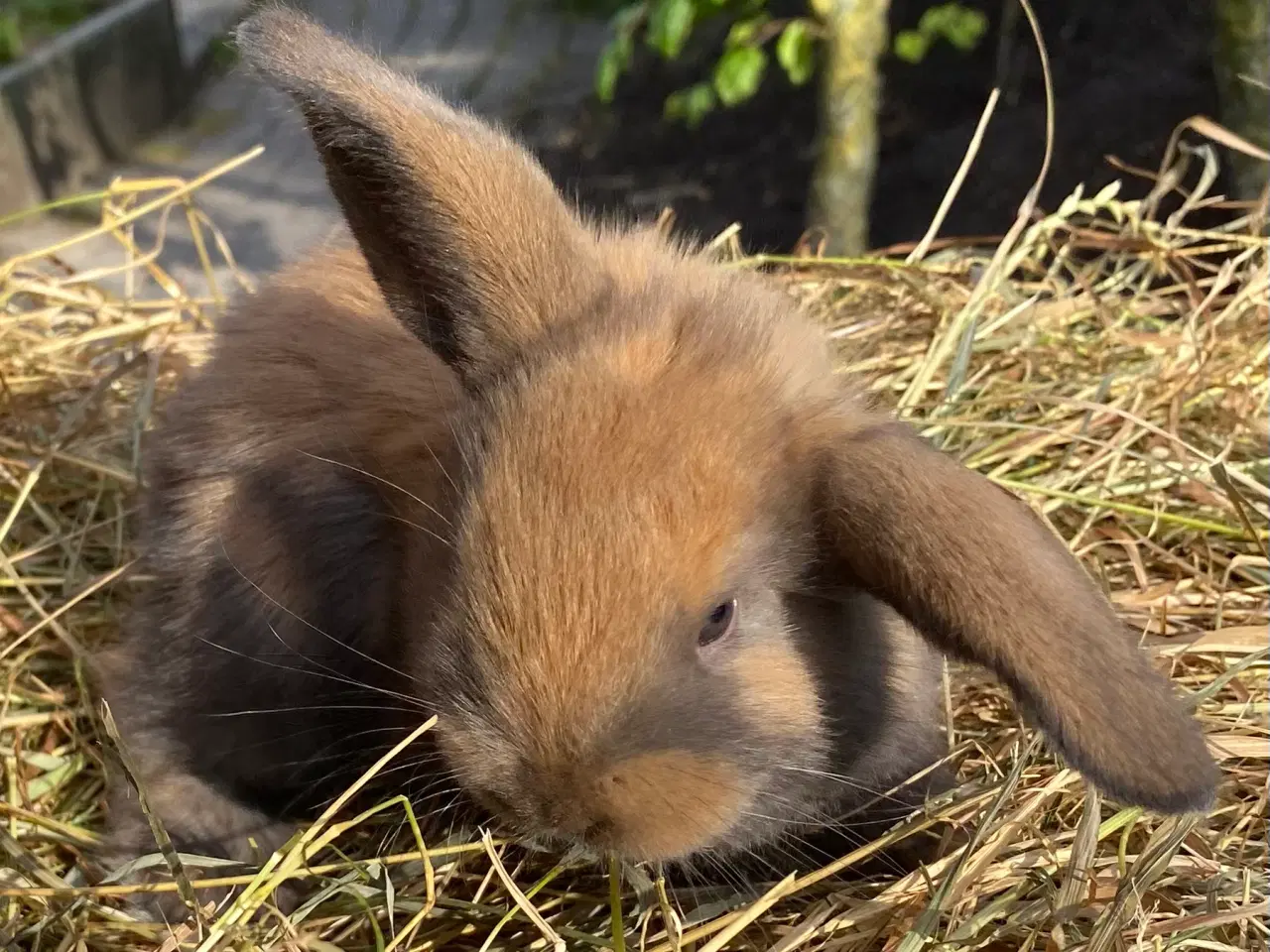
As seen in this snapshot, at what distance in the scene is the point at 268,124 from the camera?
2.98 meters

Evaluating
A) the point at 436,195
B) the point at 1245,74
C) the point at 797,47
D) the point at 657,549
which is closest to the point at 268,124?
the point at 797,47

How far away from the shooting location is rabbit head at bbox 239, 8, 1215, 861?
3.47 feet

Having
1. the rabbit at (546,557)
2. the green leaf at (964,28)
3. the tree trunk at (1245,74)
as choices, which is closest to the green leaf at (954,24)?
the green leaf at (964,28)

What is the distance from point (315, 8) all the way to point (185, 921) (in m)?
1.24

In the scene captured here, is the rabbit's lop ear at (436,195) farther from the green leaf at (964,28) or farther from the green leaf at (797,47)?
the green leaf at (964,28)

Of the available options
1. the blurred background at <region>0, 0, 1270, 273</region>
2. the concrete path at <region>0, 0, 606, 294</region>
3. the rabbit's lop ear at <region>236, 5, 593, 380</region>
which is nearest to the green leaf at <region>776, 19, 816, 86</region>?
the blurred background at <region>0, 0, 1270, 273</region>

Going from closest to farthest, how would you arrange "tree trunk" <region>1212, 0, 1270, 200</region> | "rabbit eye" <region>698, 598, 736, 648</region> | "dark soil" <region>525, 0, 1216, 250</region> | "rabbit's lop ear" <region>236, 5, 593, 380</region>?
"rabbit eye" <region>698, 598, 736, 648</region> → "rabbit's lop ear" <region>236, 5, 593, 380</region> → "tree trunk" <region>1212, 0, 1270, 200</region> → "dark soil" <region>525, 0, 1216, 250</region>

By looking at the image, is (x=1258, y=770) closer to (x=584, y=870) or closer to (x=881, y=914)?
(x=881, y=914)

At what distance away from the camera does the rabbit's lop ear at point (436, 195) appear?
1.32 metres

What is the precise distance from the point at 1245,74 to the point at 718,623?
2384 mm

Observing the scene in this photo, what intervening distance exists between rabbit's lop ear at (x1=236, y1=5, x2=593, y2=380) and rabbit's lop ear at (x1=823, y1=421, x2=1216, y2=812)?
484 mm

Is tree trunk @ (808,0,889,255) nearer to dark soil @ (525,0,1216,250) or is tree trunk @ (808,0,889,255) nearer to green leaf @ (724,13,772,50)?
green leaf @ (724,13,772,50)

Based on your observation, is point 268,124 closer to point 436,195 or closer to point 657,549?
point 436,195

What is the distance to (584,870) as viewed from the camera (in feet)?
5.28
